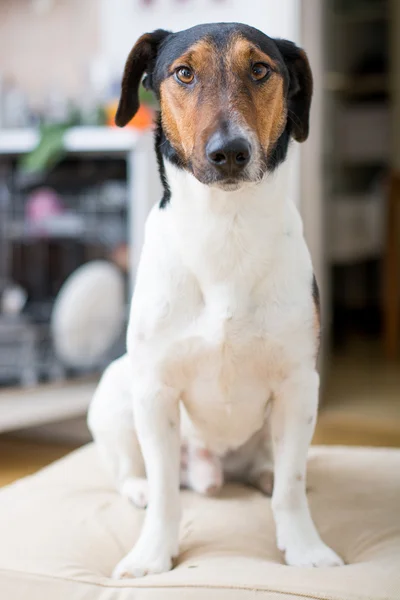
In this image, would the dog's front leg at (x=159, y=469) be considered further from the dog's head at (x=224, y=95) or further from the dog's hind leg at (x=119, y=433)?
the dog's head at (x=224, y=95)

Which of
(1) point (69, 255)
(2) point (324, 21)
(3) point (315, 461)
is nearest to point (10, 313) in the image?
(1) point (69, 255)

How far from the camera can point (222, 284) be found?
125cm

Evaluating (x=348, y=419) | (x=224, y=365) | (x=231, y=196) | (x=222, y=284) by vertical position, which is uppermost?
(x=231, y=196)

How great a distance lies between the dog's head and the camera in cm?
109

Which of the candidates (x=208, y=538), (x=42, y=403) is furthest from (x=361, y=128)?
(x=208, y=538)

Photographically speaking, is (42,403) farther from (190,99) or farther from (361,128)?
(361,128)

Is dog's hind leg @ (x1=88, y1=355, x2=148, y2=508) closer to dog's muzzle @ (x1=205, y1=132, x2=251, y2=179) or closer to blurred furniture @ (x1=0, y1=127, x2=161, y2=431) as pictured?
dog's muzzle @ (x1=205, y1=132, x2=251, y2=179)

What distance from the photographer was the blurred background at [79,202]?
9.07 feet

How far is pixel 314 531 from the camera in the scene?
4.44 ft

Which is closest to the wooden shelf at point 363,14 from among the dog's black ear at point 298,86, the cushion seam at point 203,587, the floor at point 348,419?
the floor at point 348,419

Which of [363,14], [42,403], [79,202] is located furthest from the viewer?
[363,14]

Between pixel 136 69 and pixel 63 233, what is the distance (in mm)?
1729

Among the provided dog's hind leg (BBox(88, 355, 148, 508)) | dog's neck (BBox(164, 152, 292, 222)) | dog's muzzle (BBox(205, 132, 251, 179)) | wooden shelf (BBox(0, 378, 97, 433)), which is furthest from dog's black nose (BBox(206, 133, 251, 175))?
wooden shelf (BBox(0, 378, 97, 433))

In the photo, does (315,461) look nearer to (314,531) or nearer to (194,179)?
(314,531)
